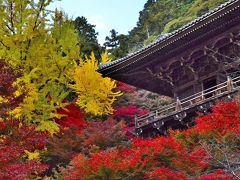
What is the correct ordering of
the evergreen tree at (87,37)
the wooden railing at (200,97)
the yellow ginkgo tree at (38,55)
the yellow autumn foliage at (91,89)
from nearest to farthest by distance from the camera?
the yellow ginkgo tree at (38,55)
the wooden railing at (200,97)
the yellow autumn foliage at (91,89)
the evergreen tree at (87,37)

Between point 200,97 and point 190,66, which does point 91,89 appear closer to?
point 190,66

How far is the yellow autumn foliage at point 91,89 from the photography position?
1897 cm

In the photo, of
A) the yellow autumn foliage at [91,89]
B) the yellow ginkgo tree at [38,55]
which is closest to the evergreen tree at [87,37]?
the yellow autumn foliage at [91,89]

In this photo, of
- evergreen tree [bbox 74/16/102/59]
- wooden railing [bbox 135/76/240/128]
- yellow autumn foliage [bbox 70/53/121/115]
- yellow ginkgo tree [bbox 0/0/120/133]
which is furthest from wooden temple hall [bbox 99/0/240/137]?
evergreen tree [bbox 74/16/102/59]

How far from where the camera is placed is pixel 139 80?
2056 cm

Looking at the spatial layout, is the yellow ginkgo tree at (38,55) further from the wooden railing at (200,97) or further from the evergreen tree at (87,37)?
the evergreen tree at (87,37)

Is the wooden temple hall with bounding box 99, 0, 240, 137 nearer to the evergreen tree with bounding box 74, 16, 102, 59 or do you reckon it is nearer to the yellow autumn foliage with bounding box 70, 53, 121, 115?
the yellow autumn foliage with bounding box 70, 53, 121, 115

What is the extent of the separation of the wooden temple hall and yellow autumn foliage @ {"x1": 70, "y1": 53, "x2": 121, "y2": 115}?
522 millimetres

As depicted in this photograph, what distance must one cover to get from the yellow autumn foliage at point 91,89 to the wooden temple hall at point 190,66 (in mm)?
522

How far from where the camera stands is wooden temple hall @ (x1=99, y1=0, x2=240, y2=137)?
15453 mm

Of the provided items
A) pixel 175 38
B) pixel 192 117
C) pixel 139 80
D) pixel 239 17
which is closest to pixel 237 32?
pixel 239 17

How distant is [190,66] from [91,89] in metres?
4.66

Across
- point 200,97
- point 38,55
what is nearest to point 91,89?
point 200,97

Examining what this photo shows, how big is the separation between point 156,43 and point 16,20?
271 inches
